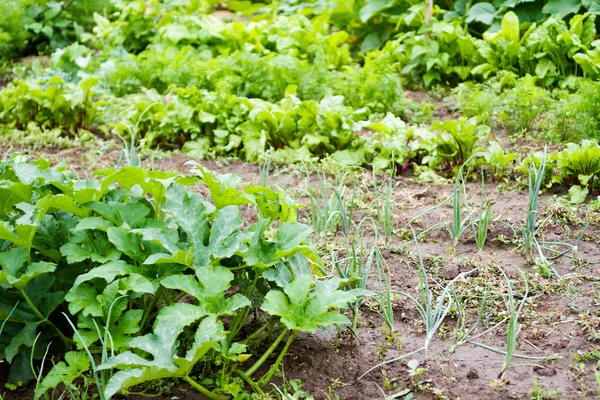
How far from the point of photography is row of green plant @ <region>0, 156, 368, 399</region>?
2.31 meters

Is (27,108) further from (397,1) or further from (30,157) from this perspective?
(397,1)

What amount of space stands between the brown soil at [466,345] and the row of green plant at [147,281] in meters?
0.17

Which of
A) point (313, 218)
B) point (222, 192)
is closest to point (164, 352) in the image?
point (222, 192)

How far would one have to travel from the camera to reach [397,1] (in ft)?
22.6

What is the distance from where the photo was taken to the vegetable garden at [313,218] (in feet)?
7.88

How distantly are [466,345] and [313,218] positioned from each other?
106 cm

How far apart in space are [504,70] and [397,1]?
1.67 m

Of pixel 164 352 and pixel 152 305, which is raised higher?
pixel 164 352

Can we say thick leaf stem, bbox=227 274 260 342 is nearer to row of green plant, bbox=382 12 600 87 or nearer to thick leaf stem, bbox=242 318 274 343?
thick leaf stem, bbox=242 318 274 343

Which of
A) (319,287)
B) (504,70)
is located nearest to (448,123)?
(504,70)

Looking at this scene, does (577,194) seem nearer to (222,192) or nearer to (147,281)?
(222,192)

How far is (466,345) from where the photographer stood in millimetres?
2707

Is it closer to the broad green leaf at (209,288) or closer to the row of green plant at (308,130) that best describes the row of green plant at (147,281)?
the broad green leaf at (209,288)

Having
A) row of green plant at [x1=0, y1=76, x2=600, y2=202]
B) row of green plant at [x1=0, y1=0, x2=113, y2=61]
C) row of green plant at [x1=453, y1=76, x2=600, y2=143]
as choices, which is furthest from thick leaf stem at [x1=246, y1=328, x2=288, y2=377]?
row of green plant at [x1=0, y1=0, x2=113, y2=61]
